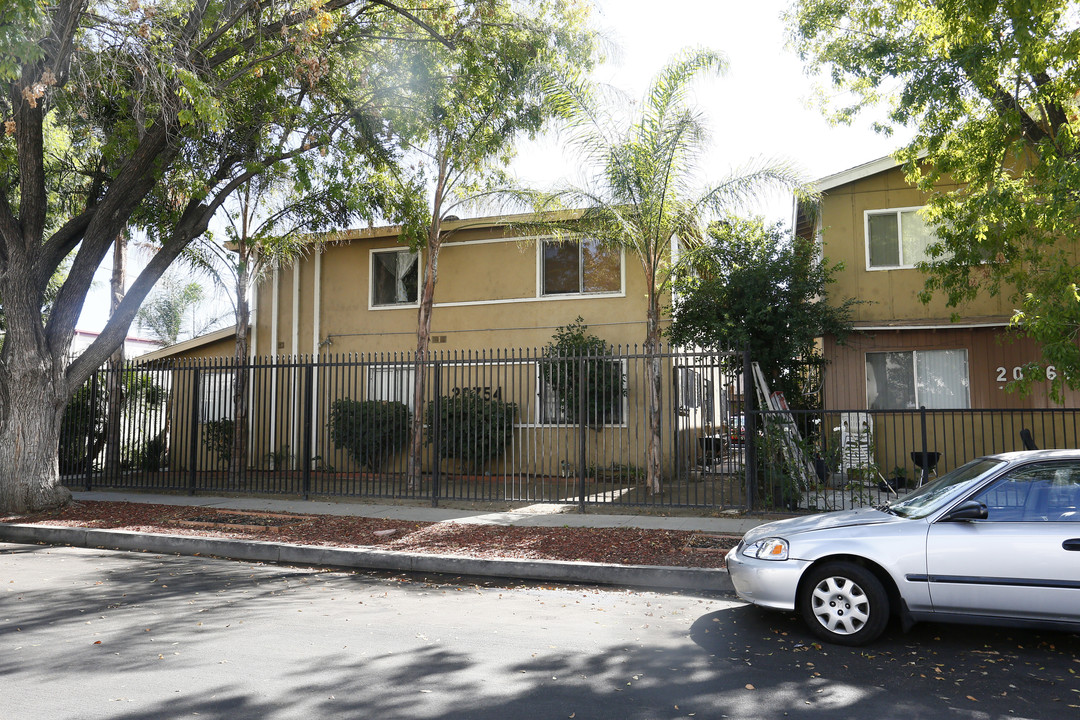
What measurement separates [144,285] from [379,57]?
5689mm

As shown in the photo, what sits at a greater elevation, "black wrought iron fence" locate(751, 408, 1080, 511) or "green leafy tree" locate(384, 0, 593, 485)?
"green leafy tree" locate(384, 0, 593, 485)

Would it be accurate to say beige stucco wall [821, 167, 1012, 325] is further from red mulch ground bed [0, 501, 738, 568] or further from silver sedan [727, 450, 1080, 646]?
silver sedan [727, 450, 1080, 646]

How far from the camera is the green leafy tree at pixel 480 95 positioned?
40.8ft

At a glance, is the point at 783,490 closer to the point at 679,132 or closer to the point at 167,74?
the point at 679,132

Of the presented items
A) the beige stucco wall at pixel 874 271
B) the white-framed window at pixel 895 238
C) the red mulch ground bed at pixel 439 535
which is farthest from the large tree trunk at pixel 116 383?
the white-framed window at pixel 895 238

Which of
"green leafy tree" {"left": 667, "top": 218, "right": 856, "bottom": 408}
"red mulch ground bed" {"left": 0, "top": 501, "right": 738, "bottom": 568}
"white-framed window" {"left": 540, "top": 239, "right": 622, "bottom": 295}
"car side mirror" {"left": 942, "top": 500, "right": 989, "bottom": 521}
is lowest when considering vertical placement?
"red mulch ground bed" {"left": 0, "top": 501, "right": 738, "bottom": 568}

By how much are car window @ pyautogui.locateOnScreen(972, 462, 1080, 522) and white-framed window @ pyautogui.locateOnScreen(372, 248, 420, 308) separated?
13.3 metres

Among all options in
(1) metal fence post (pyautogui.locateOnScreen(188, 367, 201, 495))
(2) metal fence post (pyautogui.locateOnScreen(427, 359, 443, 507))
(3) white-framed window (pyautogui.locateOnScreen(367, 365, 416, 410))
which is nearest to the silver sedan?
(2) metal fence post (pyautogui.locateOnScreen(427, 359, 443, 507))

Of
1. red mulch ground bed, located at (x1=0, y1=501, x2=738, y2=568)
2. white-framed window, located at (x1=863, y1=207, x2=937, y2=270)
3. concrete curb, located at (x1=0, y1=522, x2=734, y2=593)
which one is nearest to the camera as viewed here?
concrete curb, located at (x1=0, y1=522, x2=734, y2=593)

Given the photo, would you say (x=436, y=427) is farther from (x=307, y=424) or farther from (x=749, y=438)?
(x=749, y=438)

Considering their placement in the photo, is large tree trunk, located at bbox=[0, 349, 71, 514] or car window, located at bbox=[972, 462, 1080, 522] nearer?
car window, located at bbox=[972, 462, 1080, 522]

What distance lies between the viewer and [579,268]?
625 inches

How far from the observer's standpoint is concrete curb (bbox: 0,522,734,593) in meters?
7.41

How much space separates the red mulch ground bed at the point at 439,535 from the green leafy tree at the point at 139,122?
5.48 feet
